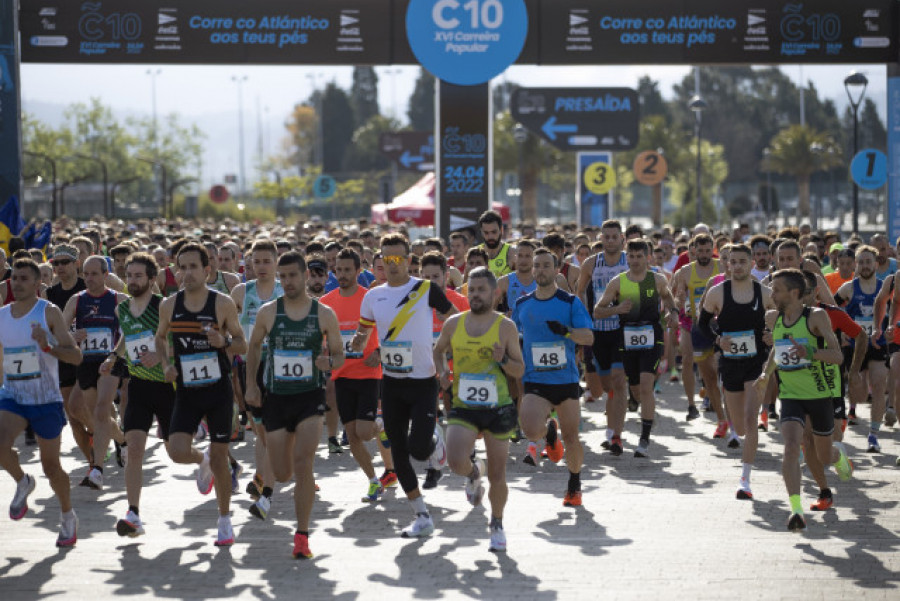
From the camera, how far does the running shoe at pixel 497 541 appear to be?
28.9ft

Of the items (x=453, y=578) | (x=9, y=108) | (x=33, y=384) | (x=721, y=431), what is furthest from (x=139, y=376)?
(x=9, y=108)

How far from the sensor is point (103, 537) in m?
9.33

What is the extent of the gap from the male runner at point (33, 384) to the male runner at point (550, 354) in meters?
3.32

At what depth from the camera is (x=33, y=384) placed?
9.24 meters

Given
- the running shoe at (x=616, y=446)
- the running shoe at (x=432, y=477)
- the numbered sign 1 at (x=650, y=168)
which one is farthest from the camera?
the numbered sign 1 at (x=650, y=168)

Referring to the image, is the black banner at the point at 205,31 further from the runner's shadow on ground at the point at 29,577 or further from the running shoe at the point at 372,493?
the runner's shadow on ground at the point at 29,577

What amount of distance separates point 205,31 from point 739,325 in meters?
12.8

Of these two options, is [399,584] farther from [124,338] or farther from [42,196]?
[42,196]

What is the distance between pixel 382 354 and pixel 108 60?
13889 millimetres

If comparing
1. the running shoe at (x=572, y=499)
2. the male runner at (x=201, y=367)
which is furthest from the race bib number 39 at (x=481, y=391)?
the running shoe at (x=572, y=499)

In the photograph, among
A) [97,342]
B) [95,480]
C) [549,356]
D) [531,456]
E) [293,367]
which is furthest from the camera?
[531,456]

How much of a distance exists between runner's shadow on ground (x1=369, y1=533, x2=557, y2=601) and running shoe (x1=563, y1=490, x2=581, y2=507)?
170 centimetres

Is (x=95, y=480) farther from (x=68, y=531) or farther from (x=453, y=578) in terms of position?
(x=453, y=578)

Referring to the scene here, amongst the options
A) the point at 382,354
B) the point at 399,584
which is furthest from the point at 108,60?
the point at 399,584
